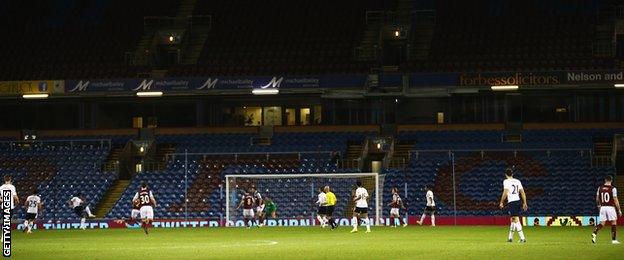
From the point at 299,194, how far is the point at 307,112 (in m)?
10.8

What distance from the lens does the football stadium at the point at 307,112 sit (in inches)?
1946

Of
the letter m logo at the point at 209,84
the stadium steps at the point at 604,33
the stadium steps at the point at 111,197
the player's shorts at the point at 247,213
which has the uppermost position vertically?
the stadium steps at the point at 604,33

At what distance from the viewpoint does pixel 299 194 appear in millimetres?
48938

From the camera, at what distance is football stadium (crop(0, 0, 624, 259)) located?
1946 inches

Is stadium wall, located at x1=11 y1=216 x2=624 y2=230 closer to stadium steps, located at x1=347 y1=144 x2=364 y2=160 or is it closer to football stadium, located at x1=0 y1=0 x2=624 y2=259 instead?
football stadium, located at x1=0 y1=0 x2=624 y2=259

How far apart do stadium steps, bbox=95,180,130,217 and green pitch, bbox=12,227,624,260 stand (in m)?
11.8

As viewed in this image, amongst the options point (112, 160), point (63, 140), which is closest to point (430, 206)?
point (112, 160)

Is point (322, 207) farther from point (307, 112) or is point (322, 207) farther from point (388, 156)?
point (307, 112)

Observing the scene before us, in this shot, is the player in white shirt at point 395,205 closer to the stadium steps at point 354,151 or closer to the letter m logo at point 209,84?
the stadium steps at point 354,151

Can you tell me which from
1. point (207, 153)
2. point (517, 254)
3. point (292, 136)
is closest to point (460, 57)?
point (292, 136)

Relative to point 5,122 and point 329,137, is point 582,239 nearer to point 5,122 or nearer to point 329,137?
point 329,137

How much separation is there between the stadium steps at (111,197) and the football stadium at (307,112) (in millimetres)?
101

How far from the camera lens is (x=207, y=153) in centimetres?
5491

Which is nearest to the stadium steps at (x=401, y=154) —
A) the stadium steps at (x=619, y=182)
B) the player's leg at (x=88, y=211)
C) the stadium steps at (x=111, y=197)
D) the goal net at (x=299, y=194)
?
the goal net at (x=299, y=194)
